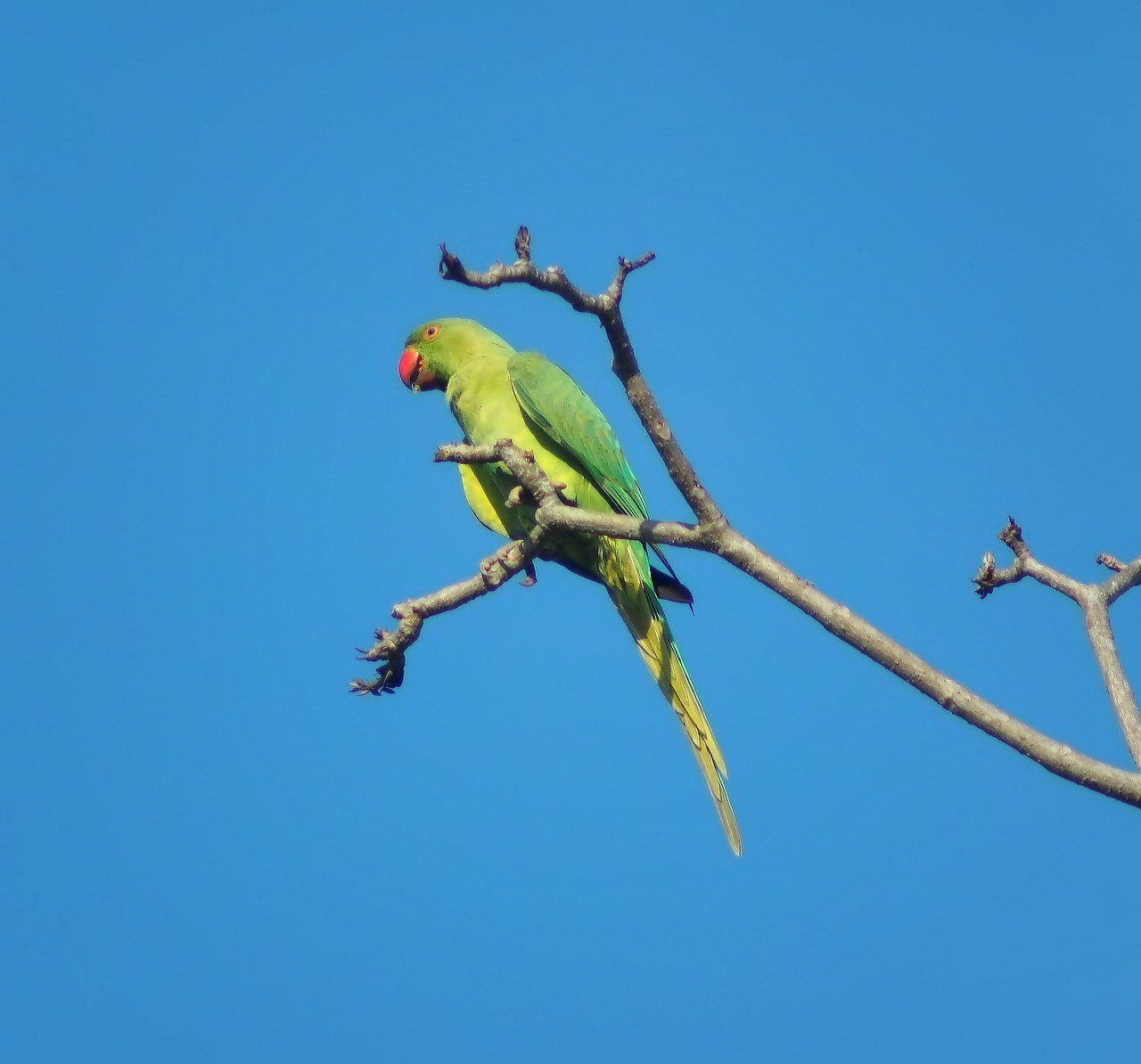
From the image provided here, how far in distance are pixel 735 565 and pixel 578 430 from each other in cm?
261

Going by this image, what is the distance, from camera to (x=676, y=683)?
218 inches

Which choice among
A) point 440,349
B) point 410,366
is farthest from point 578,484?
point 410,366

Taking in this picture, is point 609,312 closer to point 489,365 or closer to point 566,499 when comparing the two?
point 566,499

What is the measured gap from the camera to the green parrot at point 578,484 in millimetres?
5520

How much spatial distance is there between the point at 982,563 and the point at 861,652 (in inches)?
50.2

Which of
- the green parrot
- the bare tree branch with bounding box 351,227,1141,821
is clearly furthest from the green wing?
the bare tree branch with bounding box 351,227,1141,821

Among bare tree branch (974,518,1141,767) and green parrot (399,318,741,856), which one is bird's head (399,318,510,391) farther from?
bare tree branch (974,518,1141,767)

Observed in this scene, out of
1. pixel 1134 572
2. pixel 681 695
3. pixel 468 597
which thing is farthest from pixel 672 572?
pixel 1134 572

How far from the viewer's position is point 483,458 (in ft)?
13.3

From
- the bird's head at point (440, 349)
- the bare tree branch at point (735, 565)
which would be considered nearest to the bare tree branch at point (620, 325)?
the bare tree branch at point (735, 565)

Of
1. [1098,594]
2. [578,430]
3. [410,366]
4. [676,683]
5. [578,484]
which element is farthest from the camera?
[410,366]

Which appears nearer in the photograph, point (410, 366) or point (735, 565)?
point (735, 565)

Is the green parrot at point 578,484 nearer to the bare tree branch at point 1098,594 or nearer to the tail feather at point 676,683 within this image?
the tail feather at point 676,683

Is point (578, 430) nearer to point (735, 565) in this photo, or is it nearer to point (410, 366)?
point (410, 366)
